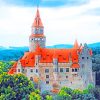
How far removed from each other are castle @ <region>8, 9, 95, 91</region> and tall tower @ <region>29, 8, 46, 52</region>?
12.2 feet

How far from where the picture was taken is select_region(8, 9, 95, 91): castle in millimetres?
105000

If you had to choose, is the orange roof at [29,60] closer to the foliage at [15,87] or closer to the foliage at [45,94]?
the foliage at [15,87]

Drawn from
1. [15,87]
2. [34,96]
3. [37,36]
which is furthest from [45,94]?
[37,36]

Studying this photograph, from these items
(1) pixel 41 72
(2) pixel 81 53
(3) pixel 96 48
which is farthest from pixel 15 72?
(3) pixel 96 48

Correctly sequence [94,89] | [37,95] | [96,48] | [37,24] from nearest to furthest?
[37,95]
[94,89]
[37,24]
[96,48]

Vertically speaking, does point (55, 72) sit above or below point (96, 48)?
below

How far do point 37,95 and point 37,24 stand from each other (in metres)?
18.8

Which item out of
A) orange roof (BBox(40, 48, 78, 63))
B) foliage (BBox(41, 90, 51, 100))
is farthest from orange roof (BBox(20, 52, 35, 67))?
foliage (BBox(41, 90, 51, 100))

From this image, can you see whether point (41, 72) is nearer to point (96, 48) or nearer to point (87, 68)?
point (87, 68)

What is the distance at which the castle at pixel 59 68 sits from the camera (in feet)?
344

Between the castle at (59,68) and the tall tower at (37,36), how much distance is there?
3731 millimetres

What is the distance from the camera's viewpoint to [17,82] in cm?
10212

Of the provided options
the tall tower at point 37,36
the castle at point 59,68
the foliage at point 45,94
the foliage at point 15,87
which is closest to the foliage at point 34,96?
the foliage at point 15,87

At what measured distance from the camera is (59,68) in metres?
106
